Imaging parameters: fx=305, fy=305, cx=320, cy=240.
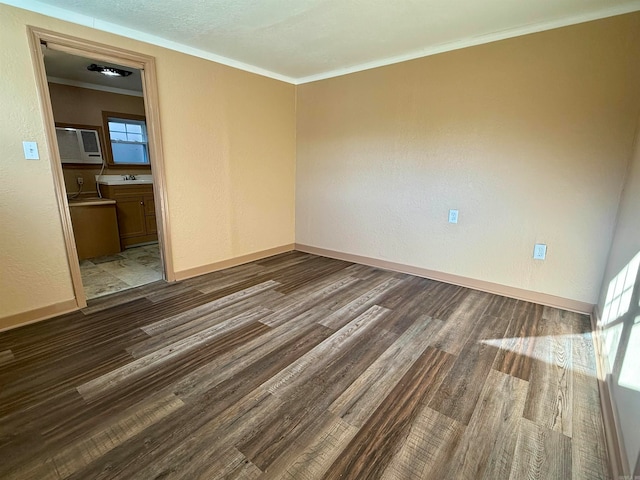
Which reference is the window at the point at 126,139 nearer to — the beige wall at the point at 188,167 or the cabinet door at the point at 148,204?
the cabinet door at the point at 148,204

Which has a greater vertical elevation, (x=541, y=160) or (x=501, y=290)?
(x=541, y=160)

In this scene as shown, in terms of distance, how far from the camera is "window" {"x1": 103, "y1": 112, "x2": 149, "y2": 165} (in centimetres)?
452

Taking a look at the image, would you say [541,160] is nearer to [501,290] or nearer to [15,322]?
[501,290]

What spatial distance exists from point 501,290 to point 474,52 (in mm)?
2210

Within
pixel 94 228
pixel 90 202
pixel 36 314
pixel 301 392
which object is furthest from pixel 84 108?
pixel 301 392

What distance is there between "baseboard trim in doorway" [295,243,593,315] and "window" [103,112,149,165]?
11.1ft

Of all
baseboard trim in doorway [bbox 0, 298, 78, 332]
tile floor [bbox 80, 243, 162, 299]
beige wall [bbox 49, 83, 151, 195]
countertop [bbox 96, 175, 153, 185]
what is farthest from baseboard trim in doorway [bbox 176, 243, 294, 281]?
beige wall [bbox 49, 83, 151, 195]

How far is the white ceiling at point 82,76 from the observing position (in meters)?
3.21

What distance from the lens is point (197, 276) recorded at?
3.34 meters

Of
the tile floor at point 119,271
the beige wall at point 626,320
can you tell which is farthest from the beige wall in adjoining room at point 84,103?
the beige wall at point 626,320

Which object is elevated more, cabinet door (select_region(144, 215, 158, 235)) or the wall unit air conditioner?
the wall unit air conditioner

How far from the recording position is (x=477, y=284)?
3.05m

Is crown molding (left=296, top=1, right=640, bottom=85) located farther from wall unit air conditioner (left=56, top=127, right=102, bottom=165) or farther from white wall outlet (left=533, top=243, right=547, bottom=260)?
wall unit air conditioner (left=56, top=127, right=102, bottom=165)

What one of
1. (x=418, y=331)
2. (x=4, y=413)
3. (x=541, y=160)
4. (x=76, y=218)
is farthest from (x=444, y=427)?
(x=76, y=218)
